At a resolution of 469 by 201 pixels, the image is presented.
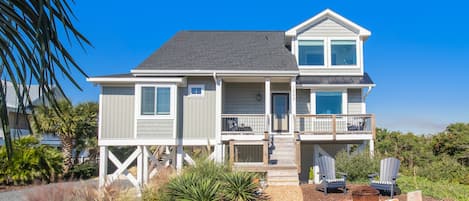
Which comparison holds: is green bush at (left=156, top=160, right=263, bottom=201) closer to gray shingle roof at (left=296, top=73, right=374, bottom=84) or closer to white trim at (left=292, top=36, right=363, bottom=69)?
gray shingle roof at (left=296, top=73, right=374, bottom=84)

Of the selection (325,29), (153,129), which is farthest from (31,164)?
(325,29)

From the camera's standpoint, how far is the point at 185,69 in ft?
56.3

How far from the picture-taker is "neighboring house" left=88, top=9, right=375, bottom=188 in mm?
16078

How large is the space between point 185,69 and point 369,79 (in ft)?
24.8

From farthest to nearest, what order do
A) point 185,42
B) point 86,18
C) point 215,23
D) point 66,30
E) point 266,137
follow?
1. point 215,23
2. point 185,42
3. point 266,137
4. point 86,18
5. point 66,30

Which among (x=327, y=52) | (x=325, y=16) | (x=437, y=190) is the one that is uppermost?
(x=325, y=16)

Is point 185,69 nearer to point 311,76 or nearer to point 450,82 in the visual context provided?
point 311,76

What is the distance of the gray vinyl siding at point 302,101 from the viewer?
18.7m

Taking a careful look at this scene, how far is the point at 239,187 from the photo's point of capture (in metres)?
10.2

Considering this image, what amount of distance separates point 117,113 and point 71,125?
7330mm

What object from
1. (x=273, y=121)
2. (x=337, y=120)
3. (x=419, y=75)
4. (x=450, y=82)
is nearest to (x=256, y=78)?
(x=273, y=121)

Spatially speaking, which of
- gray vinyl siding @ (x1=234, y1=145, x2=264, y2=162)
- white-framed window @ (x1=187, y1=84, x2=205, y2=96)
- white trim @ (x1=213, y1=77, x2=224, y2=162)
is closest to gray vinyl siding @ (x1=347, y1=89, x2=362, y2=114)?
gray vinyl siding @ (x1=234, y1=145, x2=264, y2=162)

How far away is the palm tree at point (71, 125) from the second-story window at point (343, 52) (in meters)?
13.1

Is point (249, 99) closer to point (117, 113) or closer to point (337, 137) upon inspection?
point (337, 137)
